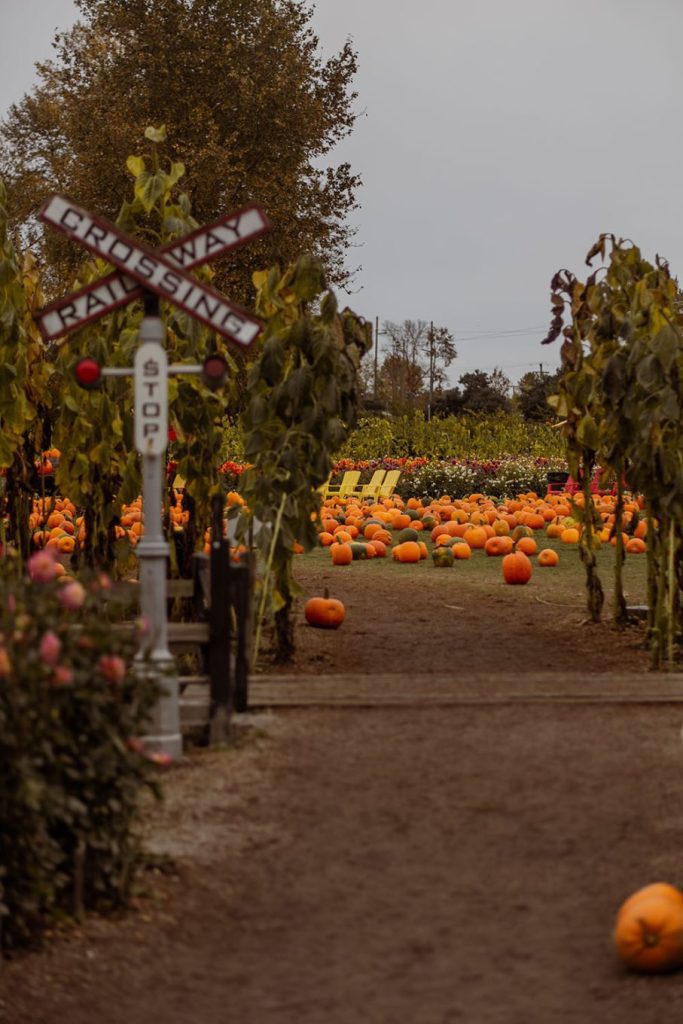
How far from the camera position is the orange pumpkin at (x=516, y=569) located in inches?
611

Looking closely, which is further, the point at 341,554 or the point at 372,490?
the point at 372,490

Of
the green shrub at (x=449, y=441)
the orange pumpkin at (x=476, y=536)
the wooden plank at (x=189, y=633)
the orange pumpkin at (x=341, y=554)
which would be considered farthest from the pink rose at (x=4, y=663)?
the green shrub at (x=449, y=441)

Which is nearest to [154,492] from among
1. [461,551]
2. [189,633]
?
[189,633]

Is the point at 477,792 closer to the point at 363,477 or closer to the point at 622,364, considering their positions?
the point at 622,364

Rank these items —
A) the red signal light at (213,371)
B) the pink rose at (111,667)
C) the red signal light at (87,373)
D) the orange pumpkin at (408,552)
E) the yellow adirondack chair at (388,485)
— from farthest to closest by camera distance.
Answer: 1. the yellow adirondack chair at (388,485)
2. the orange pumpkin at (408,552)
3. the red signal light at (87,373)
4. the red signal light at (213,371)
5. the pink rose at (111,667)

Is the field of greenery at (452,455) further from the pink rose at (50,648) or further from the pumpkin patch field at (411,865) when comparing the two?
the pink rose at (50,648)

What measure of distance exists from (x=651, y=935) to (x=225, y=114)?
105ft

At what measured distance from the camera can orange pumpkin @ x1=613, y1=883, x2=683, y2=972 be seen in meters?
4.96

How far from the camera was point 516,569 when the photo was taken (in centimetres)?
1552

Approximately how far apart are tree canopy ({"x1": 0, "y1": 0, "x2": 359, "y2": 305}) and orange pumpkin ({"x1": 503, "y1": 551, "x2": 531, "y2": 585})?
63.3ft

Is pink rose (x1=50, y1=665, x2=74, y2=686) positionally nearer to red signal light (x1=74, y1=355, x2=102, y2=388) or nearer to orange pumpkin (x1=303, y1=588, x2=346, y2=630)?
red signal light (x1=74, y1=355, x2=102, y2=388)

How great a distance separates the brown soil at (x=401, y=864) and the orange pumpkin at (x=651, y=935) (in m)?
0.07

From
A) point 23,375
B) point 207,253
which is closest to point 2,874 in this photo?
point 207,253

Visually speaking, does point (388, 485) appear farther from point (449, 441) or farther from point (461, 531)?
point (449, 441)
